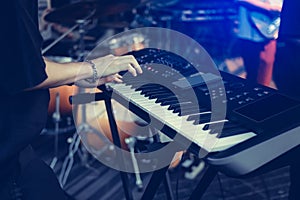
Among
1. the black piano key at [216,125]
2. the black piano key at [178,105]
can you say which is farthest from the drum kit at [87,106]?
the black piano key at [216,125]

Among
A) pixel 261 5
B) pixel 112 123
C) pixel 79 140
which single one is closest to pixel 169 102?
pixel 112 123

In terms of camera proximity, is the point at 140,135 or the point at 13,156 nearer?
the point at 13,156

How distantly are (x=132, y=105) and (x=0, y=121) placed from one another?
0.35 metres

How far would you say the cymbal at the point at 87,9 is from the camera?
2.15m

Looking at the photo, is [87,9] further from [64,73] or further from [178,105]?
[178,105]

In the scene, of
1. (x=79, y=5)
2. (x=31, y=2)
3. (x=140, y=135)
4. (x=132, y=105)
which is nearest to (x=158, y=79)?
(x=132, y=105)

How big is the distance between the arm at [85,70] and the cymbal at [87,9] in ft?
3.28

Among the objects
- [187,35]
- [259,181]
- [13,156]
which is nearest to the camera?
[13,156]

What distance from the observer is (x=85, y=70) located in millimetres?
1114

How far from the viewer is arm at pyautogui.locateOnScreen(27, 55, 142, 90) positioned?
1.04 meters

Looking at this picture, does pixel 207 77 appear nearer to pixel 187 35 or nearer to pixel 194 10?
pixel 194 10

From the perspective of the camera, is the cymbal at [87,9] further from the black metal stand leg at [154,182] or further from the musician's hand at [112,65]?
the black metal stand leg at [154,182]

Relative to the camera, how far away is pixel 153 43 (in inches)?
119

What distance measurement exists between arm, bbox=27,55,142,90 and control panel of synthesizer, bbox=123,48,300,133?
0.08 meters
